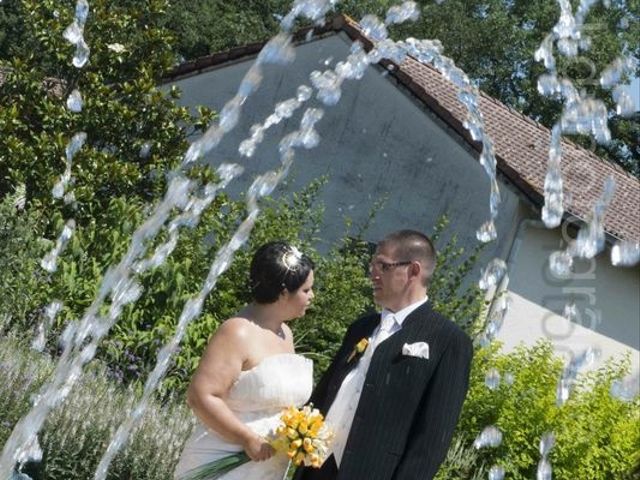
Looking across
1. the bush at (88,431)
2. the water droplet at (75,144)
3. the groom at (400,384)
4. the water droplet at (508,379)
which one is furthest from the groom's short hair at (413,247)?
the water droplet at (75,144)

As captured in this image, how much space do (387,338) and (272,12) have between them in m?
35.5

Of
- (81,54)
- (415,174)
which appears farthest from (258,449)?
(415,174)

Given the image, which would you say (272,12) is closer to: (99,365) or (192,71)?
(192,71)

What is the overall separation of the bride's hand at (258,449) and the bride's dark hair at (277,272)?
503mm

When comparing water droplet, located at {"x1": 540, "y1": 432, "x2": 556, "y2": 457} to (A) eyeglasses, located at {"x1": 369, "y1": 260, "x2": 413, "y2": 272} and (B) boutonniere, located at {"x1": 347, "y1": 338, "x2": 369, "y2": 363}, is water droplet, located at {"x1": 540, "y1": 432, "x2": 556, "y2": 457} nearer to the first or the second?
→ (B) boutonniere, located at {"x1": 347, "y1": 338, "x2": 369, "y2": 363}

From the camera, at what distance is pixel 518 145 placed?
945 inches

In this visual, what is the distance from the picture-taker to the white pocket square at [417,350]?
509cm

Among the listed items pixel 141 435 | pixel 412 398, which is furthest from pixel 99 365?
pixel 412 398

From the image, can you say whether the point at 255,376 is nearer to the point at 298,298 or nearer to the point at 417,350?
the point at 298,298

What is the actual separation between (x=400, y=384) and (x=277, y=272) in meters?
0.62

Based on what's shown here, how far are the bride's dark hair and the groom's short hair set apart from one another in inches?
14.6

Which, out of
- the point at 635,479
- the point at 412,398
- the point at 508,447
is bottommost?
the point at 635,479

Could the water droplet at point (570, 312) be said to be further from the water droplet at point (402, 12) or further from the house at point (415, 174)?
the water droplet at point (402, 12)

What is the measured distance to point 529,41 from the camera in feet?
132
